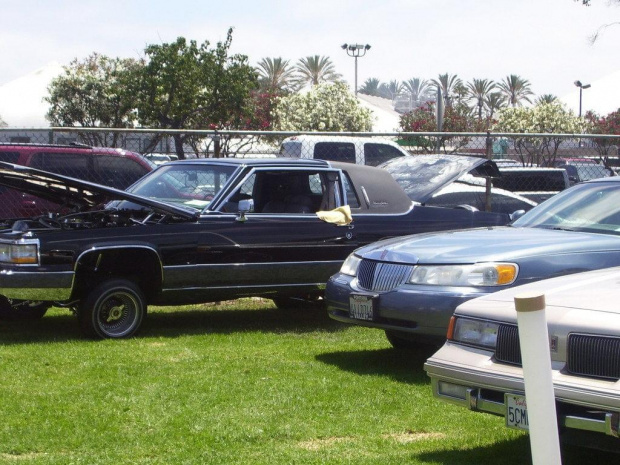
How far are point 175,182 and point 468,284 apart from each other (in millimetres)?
3884

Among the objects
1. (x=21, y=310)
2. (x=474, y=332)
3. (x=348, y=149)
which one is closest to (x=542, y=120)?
(x=348, y=149)

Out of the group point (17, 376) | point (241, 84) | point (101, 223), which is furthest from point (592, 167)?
point (241, 84)

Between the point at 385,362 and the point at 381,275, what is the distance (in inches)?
34.3

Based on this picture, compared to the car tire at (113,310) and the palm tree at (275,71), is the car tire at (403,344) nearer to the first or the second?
the car tire at (113,310)

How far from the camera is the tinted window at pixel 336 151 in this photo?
16.7 metres

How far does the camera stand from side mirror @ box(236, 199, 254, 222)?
29.1 feet

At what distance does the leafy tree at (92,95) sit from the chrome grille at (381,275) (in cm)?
2925

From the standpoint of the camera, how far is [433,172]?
1180cm

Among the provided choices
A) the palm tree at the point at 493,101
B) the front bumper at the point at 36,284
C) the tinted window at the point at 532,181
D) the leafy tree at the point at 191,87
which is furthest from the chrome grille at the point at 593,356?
the palm tree at the point at 493,101

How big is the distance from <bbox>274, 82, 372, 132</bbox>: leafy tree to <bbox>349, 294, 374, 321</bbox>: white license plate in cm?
4064

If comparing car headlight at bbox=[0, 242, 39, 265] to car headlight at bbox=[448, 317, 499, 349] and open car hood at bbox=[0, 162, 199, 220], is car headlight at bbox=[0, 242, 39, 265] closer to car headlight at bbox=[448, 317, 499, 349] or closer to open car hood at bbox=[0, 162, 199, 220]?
open car hood at bbox=[0, 162, 199, 220]

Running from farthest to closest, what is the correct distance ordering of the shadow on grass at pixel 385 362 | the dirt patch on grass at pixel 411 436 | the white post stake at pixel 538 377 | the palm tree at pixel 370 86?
1. the palm tree at pixel 370 86
2. the shadow on grass at pixel 385 362
3. the dirt patch on grass at pixel 411 436
4. the white post stake at pixel 538 377

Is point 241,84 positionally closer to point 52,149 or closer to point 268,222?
point 52,149

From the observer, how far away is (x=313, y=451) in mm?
5227
